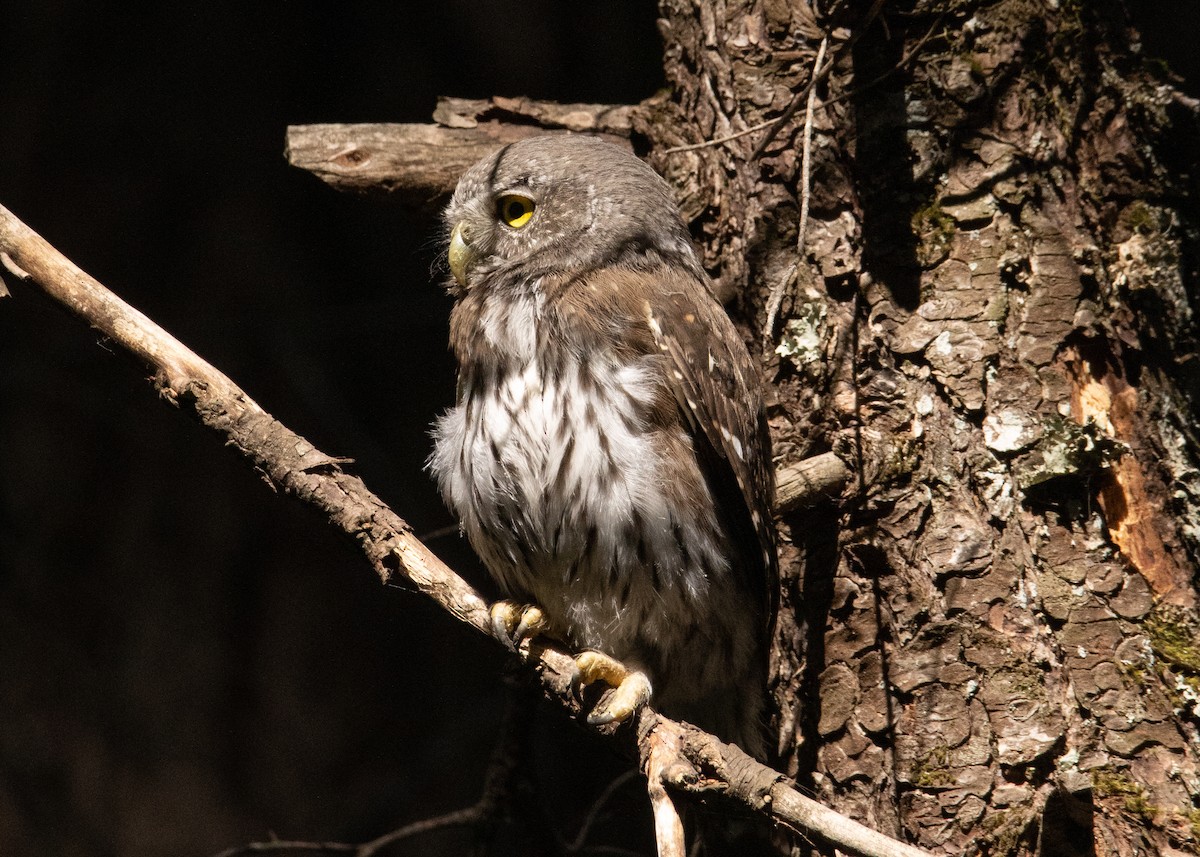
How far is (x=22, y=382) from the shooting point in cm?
436

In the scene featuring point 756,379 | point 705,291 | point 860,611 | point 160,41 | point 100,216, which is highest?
point 160,41

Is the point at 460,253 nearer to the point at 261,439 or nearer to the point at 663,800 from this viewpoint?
the point at 261,439

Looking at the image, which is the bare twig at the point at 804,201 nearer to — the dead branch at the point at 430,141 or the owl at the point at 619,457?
the owl at the point at 619,457

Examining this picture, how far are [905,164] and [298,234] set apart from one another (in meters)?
2.73

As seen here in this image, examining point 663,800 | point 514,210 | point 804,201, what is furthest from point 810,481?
point 514,210

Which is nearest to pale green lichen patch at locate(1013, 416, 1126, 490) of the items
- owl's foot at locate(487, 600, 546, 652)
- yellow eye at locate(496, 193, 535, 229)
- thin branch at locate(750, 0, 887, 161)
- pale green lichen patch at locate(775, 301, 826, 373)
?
pale green lichen patch at locate(775, 301, 826, 373)

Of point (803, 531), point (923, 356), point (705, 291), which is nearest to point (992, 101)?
point (923, 356)

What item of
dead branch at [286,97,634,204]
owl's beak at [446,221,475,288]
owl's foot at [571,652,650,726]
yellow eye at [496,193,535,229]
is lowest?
owl's foot at [571,652,650,726]

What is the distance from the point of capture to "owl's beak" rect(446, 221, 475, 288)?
3.16 meters

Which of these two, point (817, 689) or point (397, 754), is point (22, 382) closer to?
point (397, 754)

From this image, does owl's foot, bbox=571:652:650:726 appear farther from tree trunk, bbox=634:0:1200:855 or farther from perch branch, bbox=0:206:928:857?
tree trunk, bbox=634:0:1200:855

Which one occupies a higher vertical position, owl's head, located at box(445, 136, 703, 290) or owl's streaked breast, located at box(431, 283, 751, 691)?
owl's head, located at box(445, 136, 703, 290)

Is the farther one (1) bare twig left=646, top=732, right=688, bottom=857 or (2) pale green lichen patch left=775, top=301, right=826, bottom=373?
(2) pale green lichen patch left=775, top=301, right=826, bottom=373

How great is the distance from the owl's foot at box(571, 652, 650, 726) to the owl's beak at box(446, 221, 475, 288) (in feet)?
3.83
